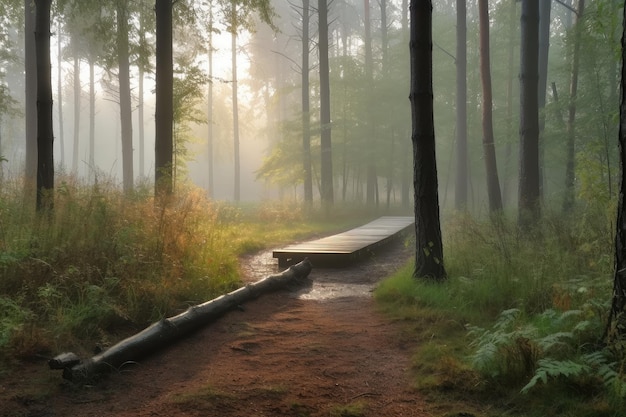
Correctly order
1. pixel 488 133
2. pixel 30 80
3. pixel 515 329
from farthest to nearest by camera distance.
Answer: pixel 30 80 → pixel 488 133 → pixel 515 329

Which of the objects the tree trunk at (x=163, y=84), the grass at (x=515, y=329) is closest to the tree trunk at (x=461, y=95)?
the tree trunk at (x=163, y=84)

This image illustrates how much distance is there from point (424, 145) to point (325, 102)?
652 inches

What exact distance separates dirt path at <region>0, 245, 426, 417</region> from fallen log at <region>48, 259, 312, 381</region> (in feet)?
0.34

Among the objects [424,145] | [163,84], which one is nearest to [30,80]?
[163,84]

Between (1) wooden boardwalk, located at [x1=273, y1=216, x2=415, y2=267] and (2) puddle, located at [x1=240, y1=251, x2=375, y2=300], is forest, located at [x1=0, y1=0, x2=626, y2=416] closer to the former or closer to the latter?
(2) puddle, located at [x1=240, y1=251, x2=375, y2=300]

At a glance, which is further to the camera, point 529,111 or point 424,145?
Result: point 529,111

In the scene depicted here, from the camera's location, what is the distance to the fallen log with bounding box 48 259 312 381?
4082 mm

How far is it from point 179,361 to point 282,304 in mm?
2703

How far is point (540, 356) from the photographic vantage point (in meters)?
4.02

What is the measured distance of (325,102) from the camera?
2341 centimetres

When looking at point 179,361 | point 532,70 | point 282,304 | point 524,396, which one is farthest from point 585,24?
point 179,361

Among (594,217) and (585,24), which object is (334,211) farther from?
(594,217)

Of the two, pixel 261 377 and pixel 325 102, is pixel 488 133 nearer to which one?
pixel 325 102

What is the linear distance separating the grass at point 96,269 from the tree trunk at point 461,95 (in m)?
16.3
